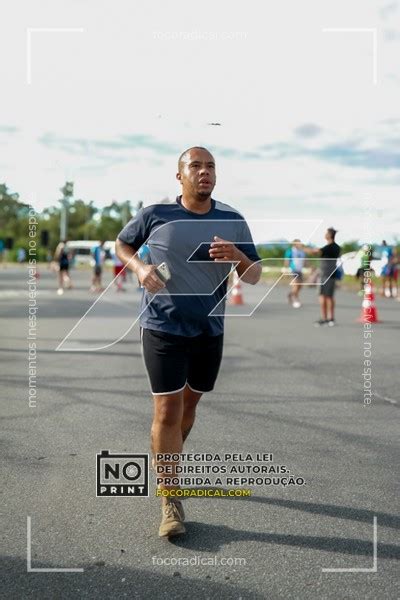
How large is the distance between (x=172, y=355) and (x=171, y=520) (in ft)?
2.71

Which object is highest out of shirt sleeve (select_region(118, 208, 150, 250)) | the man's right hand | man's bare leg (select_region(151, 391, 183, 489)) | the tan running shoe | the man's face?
the man's face

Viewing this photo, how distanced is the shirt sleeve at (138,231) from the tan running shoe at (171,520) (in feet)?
4.40

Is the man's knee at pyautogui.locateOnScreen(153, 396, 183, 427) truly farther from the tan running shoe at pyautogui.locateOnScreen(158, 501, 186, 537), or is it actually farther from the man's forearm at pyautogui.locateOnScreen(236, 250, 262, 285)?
the man's forearm at pyautogui.locateOnScreen(236, 250, 262, 285)

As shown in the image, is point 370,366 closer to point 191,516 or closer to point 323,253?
point 323,253

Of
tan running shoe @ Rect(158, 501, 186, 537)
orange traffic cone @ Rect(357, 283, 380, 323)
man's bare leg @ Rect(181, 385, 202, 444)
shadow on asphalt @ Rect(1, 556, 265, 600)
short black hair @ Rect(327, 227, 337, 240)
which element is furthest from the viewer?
orange traffic cone @ Rect(357, 283, 380, 323)

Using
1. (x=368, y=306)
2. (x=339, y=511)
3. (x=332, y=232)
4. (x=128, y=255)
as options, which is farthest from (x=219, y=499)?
(x=368, y=306)

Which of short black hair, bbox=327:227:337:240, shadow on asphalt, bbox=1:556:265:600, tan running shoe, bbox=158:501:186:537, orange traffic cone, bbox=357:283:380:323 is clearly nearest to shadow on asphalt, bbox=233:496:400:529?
tan running shoe, bbox=158:501:186:537

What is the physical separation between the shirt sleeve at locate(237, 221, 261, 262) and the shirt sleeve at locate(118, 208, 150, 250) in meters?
0.49

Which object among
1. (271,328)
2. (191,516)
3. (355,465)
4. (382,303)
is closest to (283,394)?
(355,465)

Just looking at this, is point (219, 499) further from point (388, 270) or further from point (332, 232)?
point (388, 270)

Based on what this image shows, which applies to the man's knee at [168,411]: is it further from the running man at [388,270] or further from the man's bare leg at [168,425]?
the running man at [388,270]

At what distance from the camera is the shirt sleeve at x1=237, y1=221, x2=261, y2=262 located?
4113 mm

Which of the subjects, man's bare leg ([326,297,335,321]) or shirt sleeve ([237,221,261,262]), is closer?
shirt sleeve ([237,221,261,262])

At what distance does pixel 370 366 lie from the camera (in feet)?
31.8
